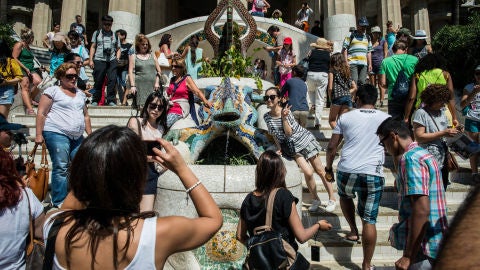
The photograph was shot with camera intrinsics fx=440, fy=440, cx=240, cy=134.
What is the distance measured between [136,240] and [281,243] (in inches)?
56.6

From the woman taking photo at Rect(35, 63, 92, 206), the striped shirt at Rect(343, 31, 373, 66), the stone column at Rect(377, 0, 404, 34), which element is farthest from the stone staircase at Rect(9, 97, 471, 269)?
the stone column at Rect(377, 0, 404, 34)

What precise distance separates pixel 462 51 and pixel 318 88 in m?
7.43

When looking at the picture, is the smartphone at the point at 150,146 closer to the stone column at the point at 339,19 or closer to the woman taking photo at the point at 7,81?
the woman taking photo at the point at 7,81

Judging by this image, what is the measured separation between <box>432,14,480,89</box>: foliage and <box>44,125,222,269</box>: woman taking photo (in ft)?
43.1

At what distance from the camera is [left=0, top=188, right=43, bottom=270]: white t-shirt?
2.45m

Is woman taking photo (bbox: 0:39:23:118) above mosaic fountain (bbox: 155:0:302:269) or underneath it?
above

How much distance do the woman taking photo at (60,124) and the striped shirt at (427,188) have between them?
13.1ft

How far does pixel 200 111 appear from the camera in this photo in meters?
6.80

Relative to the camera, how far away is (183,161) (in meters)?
2.10

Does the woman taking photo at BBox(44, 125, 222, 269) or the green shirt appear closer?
the woman taking photo at BBox(44, 125, 222, 269)

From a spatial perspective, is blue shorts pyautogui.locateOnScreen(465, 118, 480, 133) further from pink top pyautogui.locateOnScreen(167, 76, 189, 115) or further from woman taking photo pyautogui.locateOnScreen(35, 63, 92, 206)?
woman taking photo pyautogui.locateOnScreen(35, 63, 92, 206)

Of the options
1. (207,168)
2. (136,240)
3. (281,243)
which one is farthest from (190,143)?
(136,240)

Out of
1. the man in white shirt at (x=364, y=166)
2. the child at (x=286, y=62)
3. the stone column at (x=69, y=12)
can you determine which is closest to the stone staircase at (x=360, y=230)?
the man in white shirt at (x=364, y=166)

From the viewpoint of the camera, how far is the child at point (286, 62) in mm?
10648
